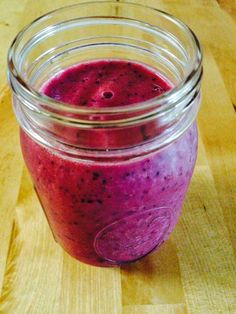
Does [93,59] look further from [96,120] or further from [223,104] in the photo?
[223,104]

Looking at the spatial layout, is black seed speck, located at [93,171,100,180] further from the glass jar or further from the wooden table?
the wooden table

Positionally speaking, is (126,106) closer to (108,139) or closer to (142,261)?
(108,139)

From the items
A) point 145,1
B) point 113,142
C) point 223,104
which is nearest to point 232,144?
point 223,104

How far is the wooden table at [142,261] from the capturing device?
0.65 meters

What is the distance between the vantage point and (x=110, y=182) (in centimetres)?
53

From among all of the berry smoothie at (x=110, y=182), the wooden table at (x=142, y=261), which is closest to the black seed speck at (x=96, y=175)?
the berry smoothie at (x=110, y=182)

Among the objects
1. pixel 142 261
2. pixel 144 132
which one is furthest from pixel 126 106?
pixel 142 261

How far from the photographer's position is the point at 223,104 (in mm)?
950

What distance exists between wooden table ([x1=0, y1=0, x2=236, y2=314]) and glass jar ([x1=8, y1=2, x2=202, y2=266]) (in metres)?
0.04

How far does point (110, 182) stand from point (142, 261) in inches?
9.0

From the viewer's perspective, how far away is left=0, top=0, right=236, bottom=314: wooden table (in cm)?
65

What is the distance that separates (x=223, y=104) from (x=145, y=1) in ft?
1.65

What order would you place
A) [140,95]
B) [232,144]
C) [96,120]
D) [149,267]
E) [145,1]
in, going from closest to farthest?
1. [96,120]
2. [140,95]
3. [149,267]
4. [232,144]
5. [145,1]

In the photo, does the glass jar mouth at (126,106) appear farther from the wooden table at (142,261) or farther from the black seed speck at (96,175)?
the wooden table at (142,261)
